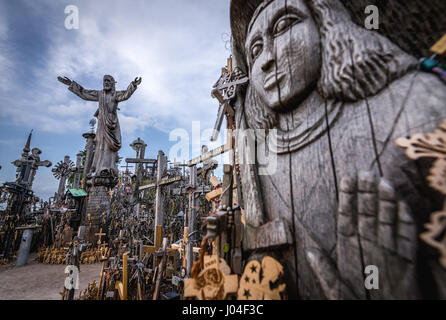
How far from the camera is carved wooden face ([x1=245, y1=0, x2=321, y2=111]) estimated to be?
1539mm

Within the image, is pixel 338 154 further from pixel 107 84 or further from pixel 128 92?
pixel 107 84

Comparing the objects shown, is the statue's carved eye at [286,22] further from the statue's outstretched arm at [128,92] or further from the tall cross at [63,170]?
the tall cross at [63,170]

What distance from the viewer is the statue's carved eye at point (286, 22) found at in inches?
63.7

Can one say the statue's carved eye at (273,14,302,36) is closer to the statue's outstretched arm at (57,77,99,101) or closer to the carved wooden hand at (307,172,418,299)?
the carved wooden hand at (307,172,418,299)

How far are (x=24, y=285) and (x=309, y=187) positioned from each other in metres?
7.63

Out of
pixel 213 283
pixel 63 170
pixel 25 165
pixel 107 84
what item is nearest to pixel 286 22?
pixel 213 283

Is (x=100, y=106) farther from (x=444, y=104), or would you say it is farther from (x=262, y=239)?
(x=444, y=104)

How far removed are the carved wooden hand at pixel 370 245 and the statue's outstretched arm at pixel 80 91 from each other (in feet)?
37.5

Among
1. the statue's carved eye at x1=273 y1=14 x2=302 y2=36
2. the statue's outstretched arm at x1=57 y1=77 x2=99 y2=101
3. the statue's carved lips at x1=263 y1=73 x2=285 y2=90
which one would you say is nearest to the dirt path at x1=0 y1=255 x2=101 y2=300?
the statue's carved lips at x1=263 y1=73 x2=285 y2=90

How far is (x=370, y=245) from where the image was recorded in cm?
104

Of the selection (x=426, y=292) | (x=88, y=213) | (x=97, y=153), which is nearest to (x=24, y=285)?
(x=88, y=213)

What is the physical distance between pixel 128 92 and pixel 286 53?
9883mm

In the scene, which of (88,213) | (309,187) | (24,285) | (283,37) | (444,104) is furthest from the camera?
(88,213)
